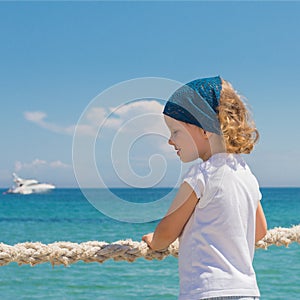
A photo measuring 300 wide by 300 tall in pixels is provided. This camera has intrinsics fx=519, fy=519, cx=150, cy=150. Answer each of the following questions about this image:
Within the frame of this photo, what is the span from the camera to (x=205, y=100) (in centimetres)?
149

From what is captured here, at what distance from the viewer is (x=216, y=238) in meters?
1.44

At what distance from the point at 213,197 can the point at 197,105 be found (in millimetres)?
265

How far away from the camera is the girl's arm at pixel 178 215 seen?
144 cm

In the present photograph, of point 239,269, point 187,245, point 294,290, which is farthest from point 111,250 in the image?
point 294,290

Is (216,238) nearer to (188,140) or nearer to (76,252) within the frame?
(188,140)

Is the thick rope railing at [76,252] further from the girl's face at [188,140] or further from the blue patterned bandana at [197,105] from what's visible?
the blue patterned bandana at [197,105]

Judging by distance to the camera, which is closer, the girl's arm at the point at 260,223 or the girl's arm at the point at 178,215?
the girl's arm at the point at 178,215

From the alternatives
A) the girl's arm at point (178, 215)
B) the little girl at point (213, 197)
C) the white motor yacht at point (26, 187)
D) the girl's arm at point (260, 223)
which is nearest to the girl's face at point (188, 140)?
the little girl at point (213, 197)

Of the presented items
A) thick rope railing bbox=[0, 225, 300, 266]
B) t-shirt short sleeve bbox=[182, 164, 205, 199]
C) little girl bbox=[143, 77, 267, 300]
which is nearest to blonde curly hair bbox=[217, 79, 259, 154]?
little girl bbox=[143, 77, 267, 300]

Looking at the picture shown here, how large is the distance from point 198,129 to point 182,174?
137 mm

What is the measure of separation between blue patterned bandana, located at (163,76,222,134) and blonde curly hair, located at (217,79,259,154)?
2 cm

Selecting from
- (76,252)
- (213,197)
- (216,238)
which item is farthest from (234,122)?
(76,252)

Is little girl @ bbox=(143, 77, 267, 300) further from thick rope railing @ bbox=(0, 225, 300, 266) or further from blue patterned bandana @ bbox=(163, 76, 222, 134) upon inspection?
thick rope railing @ bbox=(0, 225, 300, 266)

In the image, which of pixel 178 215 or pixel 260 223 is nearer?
pixel 178 215
